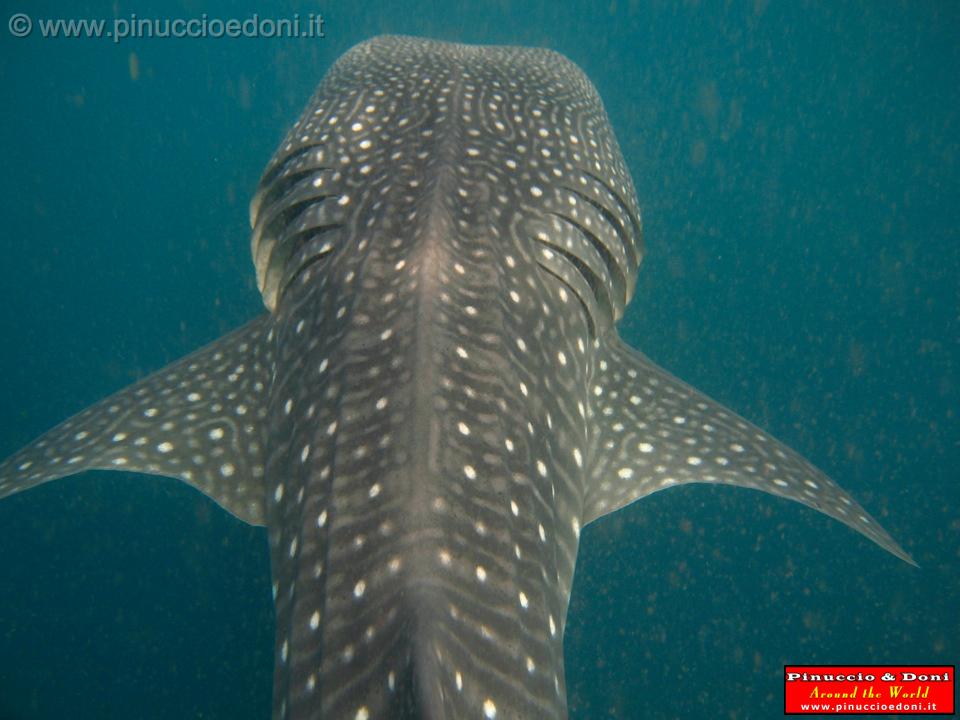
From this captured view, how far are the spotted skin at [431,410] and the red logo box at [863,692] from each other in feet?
15.1

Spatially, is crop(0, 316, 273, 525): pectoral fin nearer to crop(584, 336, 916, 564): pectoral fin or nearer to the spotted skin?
the spotted skin

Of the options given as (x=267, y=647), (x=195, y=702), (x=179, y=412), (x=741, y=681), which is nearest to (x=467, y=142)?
(x=179, y=412)

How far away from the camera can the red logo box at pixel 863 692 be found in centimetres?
683

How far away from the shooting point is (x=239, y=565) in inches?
325

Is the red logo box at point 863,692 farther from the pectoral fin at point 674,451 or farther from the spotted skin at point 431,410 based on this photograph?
the spotted skin at point 431,410

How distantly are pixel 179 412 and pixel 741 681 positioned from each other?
8747 millimetres

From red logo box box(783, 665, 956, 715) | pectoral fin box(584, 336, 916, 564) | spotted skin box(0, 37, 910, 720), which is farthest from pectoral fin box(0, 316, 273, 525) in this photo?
red logo box box(783, 665, 956, 715)

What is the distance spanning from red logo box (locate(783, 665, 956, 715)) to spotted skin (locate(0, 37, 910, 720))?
→ 4611 mm

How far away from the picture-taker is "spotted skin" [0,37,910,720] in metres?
2.02

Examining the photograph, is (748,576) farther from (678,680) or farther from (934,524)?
(934,524)

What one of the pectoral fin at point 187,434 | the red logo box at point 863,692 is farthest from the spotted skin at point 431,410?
the red logo box at point 863,692

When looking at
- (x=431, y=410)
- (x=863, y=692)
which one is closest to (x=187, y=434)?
(x=431, y=410)

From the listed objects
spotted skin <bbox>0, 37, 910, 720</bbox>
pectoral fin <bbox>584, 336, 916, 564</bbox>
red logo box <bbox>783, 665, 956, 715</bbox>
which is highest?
spotted skin <bbox>0, 37, 910, 720</bbox>

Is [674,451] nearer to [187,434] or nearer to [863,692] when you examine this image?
[187,434]
